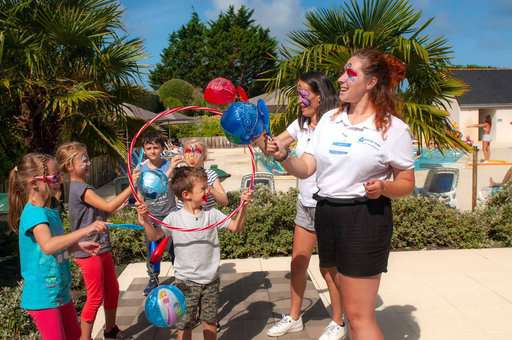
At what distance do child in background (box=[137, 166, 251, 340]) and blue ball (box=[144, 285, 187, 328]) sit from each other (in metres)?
0.16

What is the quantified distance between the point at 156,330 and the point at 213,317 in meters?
0.98

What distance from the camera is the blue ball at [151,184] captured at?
294cm

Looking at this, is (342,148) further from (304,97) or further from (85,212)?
(85,212)

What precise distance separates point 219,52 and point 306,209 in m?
53.8

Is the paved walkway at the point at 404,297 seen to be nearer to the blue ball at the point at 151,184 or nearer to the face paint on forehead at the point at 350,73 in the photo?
the blue ball at the point at 151,184

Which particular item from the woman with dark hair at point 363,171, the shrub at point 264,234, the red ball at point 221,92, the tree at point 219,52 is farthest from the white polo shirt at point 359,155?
the tree at point 219,52

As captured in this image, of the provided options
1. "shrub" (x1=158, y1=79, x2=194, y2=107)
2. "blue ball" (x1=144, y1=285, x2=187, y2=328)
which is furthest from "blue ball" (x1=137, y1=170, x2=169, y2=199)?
"shrub" (x1=158, y1=79, x2=194, y2=107)

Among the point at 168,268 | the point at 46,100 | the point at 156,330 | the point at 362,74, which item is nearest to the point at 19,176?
the point at 156,330

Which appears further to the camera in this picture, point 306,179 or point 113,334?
point 113,334

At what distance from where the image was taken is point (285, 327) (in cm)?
363

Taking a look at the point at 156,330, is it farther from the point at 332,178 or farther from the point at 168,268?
the point at 332,178

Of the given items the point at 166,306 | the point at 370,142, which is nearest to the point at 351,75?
the point at 370,142

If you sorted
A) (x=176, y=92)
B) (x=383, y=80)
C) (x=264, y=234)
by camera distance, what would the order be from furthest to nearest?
(x=176, y=92) < (x=264, y=234) < (x=383, y=80)

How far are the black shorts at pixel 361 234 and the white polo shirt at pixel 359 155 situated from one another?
76 millimetres
